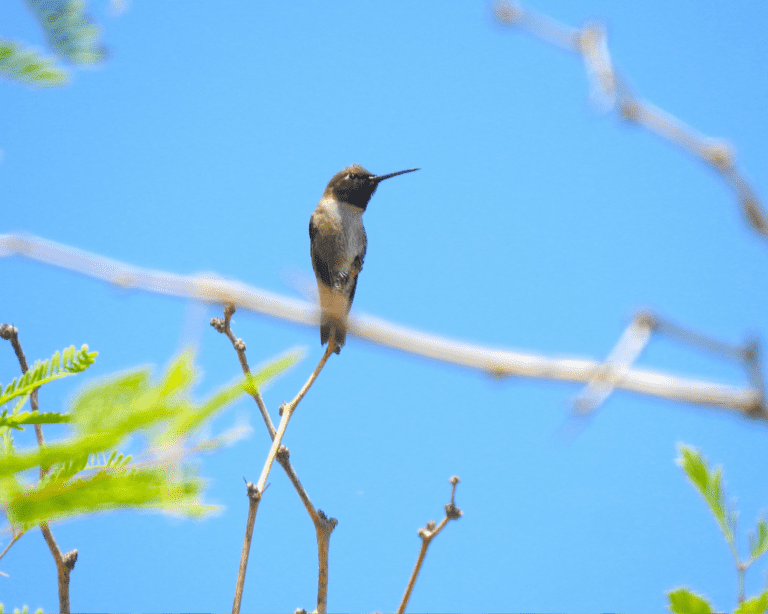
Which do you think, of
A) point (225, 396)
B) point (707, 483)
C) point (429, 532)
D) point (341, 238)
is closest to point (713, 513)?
point (707, 483)

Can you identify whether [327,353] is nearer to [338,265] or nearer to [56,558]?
[56,558]

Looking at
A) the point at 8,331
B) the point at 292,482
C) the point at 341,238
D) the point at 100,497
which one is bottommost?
the point at 100,497

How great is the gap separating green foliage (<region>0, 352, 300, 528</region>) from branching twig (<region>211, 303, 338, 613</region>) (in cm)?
76

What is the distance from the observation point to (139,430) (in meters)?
0.64

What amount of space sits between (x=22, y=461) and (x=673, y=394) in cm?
60

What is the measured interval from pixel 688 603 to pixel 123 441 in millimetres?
1059

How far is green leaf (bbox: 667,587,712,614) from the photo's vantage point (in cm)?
125

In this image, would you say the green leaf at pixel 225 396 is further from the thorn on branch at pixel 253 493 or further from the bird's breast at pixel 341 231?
the bird's breast at pixel 341 231

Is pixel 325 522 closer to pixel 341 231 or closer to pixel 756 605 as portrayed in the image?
pixel 756 605

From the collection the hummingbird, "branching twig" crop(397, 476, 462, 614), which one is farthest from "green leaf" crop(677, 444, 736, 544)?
the hummingbird

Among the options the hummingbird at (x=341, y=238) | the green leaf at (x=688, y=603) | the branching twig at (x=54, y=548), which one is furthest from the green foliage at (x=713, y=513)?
the hummingbird at (x=341, y=238)

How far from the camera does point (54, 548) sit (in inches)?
62.8

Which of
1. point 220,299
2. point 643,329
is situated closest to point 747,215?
point 643,329

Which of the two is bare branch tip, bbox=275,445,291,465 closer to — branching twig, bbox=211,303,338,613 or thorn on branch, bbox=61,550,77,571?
branching twig, bbox=211,303,338,613
